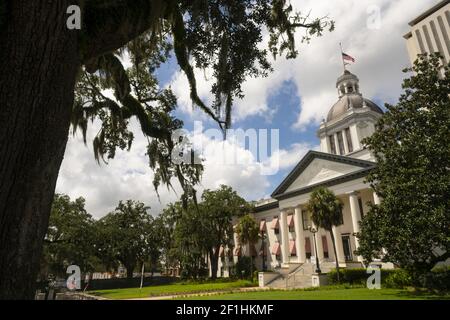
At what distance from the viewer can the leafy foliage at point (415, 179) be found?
1515 centimetres

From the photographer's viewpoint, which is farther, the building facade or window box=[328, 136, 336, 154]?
window box=[328, 136, 336, 154]

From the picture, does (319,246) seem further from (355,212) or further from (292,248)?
(355,212)

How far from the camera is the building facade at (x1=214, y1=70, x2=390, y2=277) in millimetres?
32281

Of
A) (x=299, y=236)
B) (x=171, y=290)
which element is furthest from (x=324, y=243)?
(x=171, y=290)

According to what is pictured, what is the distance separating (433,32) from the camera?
2586 centimetres

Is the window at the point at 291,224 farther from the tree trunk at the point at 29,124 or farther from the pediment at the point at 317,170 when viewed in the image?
the tree trunk at the point at 29,124

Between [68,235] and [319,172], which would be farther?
[319,172]

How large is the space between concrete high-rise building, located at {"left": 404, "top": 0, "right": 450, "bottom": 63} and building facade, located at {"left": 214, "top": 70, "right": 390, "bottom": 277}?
10.6 m

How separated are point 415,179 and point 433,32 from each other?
16.9 m

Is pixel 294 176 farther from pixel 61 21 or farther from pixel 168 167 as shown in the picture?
pixel 61 21

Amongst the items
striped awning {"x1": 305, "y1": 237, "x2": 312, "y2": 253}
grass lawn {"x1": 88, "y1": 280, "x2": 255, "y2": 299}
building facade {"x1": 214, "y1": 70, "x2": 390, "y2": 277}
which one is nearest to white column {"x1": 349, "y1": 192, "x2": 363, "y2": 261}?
building facade {"x1": 214, "y1": 70, "x2": 390, "y2": 277}

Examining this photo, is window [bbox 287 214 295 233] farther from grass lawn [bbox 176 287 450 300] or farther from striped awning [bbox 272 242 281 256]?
grass lawn [bbox 176 287 450 300]
